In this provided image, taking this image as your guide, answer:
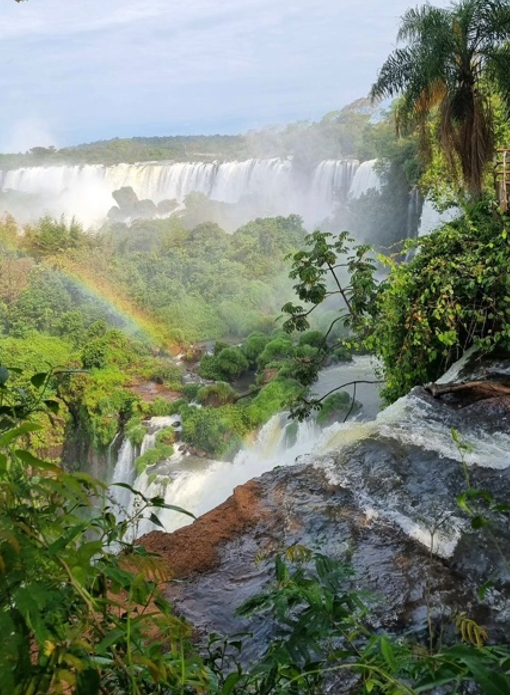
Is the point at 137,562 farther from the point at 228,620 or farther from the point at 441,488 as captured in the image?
the point at 441,488

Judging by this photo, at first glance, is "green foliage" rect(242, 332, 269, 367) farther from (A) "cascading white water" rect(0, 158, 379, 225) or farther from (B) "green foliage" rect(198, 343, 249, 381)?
(A) "cascading white water" rect(0, 158, 379, 225)

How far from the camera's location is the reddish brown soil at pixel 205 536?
→ 2.63 metres

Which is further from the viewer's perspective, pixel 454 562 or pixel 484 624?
pixel 454 562

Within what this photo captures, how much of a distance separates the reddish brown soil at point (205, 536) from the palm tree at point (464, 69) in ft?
18.0

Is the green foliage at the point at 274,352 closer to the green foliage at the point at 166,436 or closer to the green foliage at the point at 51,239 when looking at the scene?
the green foliage at the point at 166,436

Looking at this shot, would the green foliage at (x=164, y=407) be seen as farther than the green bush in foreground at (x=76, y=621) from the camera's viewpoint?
Yes

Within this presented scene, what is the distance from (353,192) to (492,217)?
15.0m

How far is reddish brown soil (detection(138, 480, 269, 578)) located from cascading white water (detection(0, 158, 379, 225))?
1743cm

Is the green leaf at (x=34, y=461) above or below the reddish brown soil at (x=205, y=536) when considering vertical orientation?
above

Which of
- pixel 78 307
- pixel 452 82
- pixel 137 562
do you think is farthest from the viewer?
pixel 78 307

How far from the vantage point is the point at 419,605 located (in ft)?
7.66

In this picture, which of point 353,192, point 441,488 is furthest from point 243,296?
point 441,488

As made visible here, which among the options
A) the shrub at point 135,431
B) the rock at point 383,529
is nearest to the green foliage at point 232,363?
the shrub at point 135,431

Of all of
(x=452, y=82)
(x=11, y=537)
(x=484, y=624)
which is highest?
(x=452, y=82)
